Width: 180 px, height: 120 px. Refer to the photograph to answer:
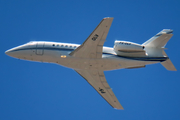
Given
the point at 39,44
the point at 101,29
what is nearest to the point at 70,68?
the point at 39,44

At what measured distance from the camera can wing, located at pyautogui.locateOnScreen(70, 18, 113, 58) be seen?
3153 centimetres

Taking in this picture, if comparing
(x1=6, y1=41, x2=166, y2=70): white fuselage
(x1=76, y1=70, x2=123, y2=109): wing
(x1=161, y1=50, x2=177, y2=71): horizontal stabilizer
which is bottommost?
(x1=76, y1=70, x2=123, y2=109): wing

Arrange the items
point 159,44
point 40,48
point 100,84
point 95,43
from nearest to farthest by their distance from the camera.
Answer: point 95,43
point 159,44
point 40,48
point 100,84

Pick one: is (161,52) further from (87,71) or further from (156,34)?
(87,71)

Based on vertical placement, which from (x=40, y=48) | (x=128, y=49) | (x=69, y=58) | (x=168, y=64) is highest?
(x=40, y=48)

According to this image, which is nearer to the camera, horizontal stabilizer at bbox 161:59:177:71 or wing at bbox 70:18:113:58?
wing at bbox 70:18:113:58

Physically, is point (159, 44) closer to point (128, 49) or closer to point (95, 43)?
point (128, 49)

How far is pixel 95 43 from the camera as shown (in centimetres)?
3309

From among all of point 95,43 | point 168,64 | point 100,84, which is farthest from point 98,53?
point 168,64

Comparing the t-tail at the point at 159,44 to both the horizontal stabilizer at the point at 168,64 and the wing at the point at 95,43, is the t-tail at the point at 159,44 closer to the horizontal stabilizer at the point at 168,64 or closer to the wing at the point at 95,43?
the horizontal stabilizer at the point at 168,64

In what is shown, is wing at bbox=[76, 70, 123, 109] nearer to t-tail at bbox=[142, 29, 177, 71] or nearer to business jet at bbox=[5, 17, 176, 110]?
business jet at bbox=[5, 17, 176, 110]

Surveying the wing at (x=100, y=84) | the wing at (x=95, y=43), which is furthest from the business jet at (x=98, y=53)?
the wing at (x=100, y=84)

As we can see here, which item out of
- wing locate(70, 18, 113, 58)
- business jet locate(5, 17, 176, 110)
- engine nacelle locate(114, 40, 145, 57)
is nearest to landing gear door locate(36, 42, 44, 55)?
business jet locate(5, 17, 176, 110)

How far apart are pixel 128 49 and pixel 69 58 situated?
22.7ft
